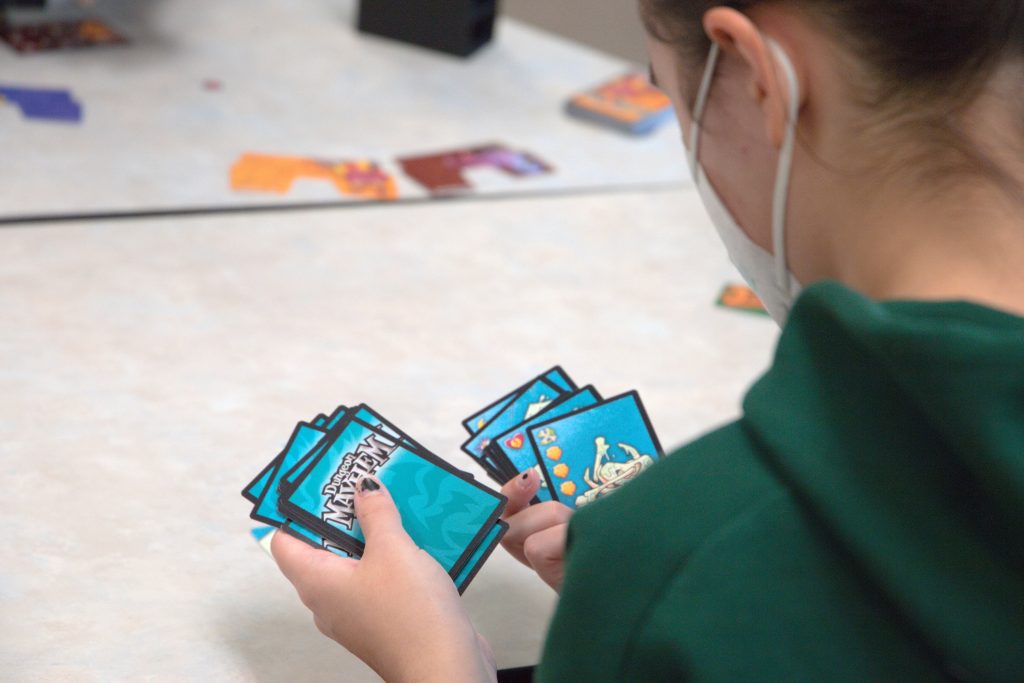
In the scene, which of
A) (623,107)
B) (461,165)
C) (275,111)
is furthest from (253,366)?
(623,107)

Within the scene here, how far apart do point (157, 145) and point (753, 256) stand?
3.88ft

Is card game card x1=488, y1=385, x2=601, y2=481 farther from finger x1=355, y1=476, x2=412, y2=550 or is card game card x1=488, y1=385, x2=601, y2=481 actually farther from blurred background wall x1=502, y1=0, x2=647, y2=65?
blurred background wall x1=502, y1=0, x2=647, y2=65

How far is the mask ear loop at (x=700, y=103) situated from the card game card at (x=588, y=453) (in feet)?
0.83

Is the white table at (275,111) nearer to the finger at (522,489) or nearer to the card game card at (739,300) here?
the card game card at (739,300)

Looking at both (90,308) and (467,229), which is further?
(467,229)

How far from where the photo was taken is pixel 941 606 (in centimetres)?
58

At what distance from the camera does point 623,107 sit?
6.97ft

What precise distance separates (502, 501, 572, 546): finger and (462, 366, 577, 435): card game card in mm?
140

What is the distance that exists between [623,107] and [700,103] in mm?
1281

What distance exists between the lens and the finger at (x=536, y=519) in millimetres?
999

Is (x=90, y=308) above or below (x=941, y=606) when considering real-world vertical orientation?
below

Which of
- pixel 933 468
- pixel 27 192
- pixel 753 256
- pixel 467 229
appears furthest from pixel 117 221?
pixel 933 468

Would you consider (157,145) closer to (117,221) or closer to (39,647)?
(117,221)

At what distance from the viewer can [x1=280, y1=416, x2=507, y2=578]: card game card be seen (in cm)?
94
